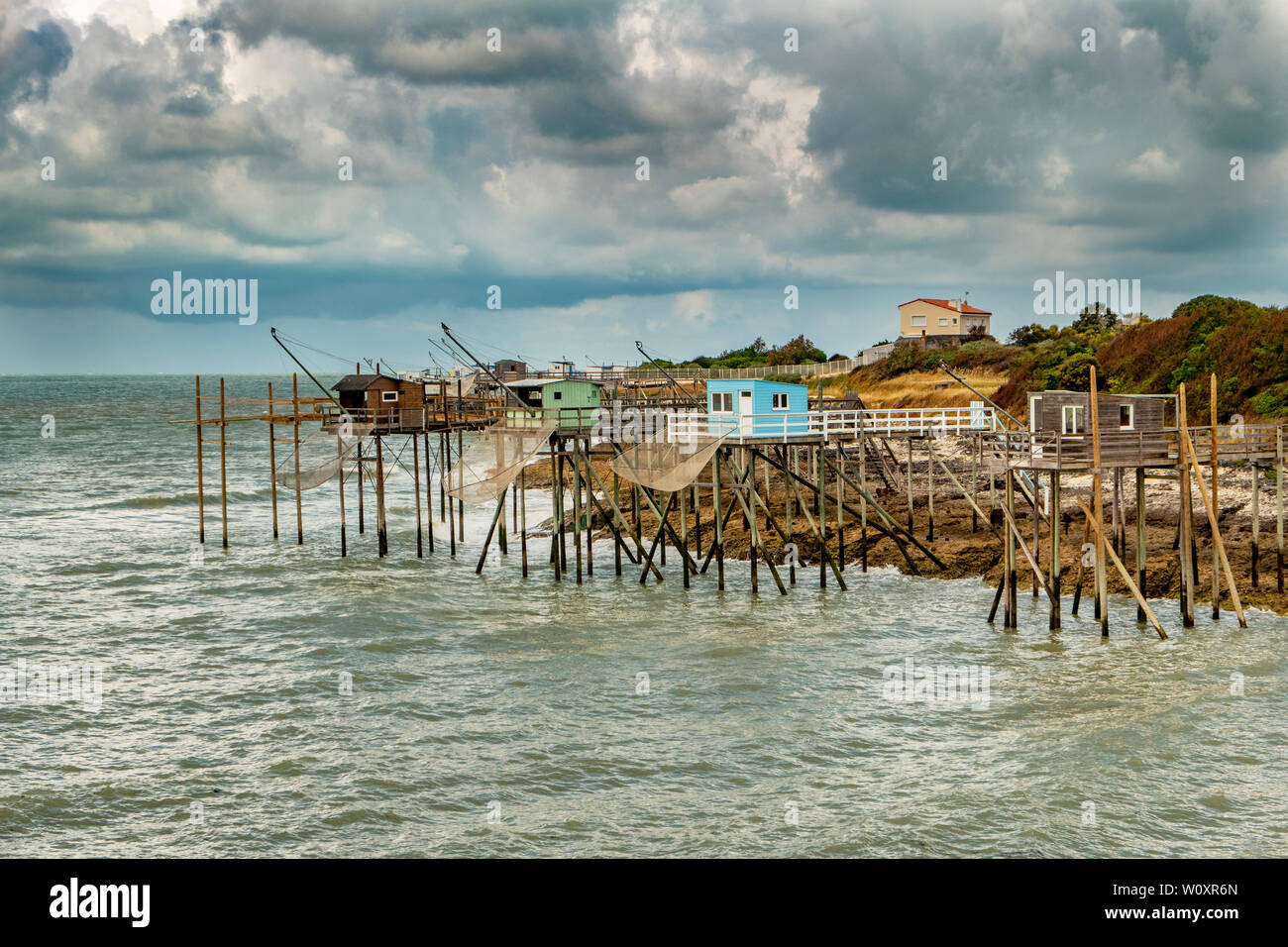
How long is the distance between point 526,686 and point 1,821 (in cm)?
972

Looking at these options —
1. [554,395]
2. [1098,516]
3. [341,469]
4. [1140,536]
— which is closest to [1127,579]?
[1098,516]

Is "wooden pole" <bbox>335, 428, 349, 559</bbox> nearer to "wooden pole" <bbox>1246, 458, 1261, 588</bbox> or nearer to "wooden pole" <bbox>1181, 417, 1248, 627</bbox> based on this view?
"wooden pole" <bbox>1181, 417, 1248, 627</bbox>

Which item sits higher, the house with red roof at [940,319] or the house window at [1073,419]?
the house with red roof at [940,319]

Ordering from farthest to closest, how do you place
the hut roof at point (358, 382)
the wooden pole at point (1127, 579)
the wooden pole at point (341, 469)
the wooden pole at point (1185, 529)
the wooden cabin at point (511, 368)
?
the wooden cabin at point (511, 368) < the hut roof at point (358, 382) < the wooden pole at point (341, 469) < the wooden pole at point (1185, 529) < the wooden pole at point (1127, 579)

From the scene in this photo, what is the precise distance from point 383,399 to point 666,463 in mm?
15913

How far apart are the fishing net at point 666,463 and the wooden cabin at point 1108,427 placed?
8423 millimetres

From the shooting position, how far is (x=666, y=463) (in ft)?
96.7

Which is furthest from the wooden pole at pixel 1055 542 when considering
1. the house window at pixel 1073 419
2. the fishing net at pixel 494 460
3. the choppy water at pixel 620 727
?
the fishing net at pixel 494 460

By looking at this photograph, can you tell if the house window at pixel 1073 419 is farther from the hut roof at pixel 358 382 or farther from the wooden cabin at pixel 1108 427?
the hut roof at pixel 358 382

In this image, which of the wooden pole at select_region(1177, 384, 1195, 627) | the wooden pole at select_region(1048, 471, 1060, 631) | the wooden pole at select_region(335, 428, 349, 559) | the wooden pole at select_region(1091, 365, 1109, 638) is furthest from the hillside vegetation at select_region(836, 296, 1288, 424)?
the wooden pole at select_region(335, 428, 349, 559)

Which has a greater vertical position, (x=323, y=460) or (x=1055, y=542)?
(x=323, y=460)

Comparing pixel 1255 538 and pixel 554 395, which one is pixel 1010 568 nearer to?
pixel 1255 538

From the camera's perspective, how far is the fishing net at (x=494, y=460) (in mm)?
31578

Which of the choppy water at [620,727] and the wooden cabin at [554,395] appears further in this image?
the wooden cabin at [554,395]
